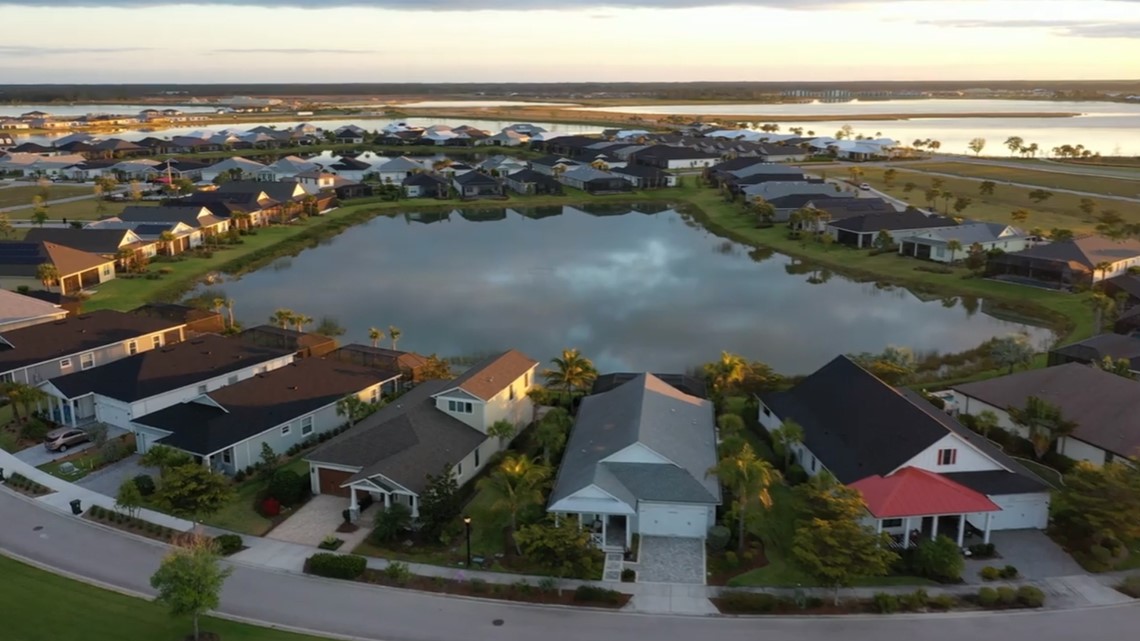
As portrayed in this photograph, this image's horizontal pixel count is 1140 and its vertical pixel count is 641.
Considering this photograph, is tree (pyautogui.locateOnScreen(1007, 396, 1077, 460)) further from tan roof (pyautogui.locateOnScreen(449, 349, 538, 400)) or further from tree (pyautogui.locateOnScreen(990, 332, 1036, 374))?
tan roof (pyautogui.locateOnScreen(449, 349, 538, 400))

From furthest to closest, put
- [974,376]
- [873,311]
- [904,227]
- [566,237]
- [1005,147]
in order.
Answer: [1005,147], [566,237], [904,227], [873,311], [974,376]

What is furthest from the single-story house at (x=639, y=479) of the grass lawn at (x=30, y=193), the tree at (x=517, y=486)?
the grass lawn at (x=30, y=193)

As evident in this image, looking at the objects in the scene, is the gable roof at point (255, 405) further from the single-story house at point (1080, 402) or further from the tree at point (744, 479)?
the single-story house at point (1080, 402)

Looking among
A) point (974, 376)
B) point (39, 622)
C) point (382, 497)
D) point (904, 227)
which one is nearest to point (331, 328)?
point (382, 497)

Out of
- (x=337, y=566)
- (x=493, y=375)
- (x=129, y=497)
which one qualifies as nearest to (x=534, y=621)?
(x=337, y=566)

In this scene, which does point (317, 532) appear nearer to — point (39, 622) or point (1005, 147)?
point (39, 622)

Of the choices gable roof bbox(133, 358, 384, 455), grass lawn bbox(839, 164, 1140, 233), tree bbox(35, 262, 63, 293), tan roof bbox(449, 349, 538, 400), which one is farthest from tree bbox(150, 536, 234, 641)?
grass lawn bbox(839, 164, 1140, 233)

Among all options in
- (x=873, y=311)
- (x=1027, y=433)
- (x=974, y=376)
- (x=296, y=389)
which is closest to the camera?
(x=1027, y=433)
